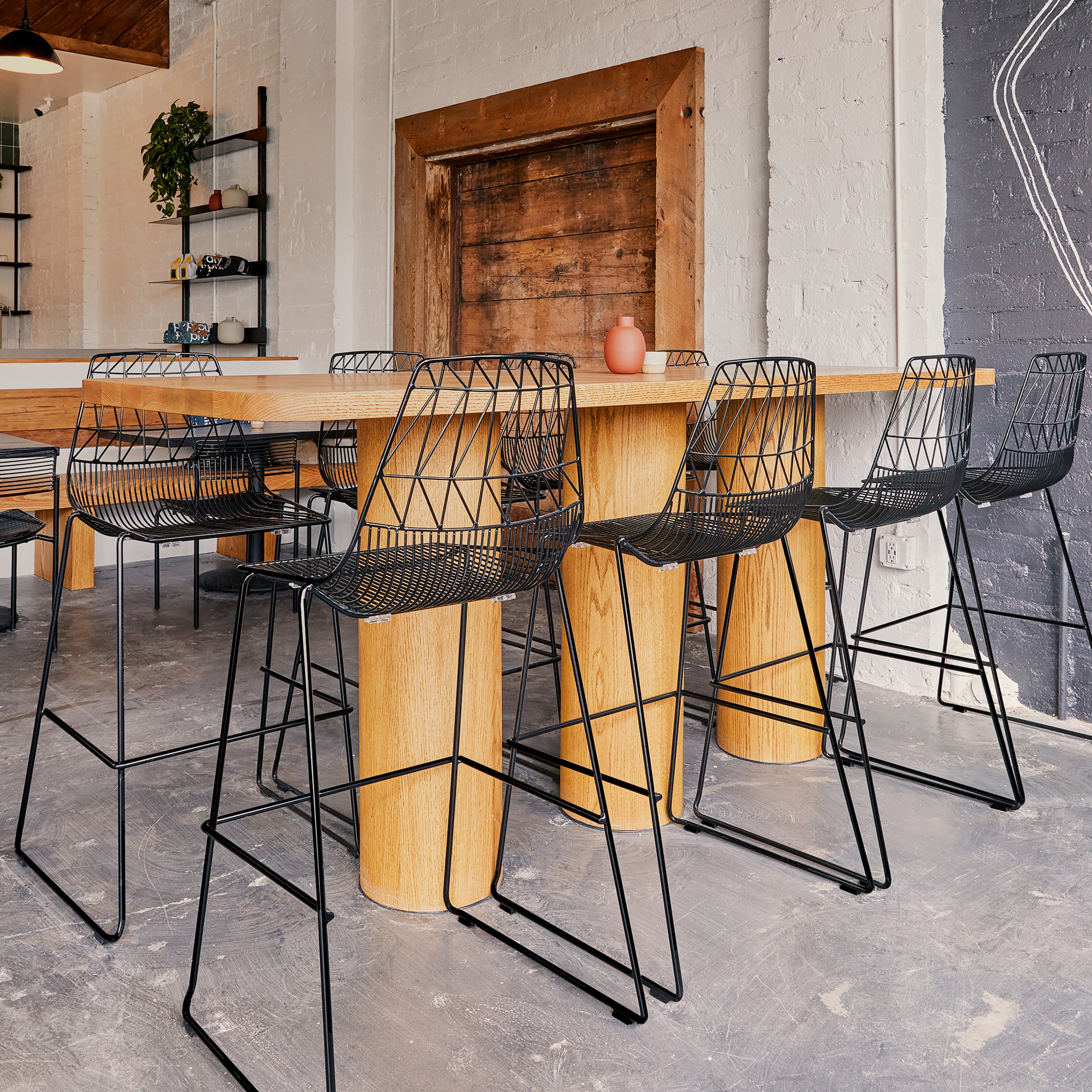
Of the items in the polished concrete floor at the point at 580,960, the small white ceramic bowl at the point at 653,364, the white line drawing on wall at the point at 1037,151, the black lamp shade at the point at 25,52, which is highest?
the black lamp shade at the point at 25,52

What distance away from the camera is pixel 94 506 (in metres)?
2.61

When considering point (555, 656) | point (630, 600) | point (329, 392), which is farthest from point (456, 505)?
point (555, 656)

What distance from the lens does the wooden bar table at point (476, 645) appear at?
205 centimetres

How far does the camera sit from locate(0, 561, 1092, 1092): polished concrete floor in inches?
67.3

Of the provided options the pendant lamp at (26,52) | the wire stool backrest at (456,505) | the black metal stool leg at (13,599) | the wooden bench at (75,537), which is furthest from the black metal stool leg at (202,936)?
the pendant lamp at (26,52)

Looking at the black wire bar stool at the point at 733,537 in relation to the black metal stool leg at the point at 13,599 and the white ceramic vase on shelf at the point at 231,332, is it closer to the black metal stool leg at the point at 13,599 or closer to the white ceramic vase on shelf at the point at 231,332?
the black metal stool leg at the point at 13,599

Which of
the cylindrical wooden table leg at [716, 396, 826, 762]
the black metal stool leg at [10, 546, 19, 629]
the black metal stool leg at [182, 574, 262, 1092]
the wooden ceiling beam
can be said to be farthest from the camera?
the wooden ceiling beam

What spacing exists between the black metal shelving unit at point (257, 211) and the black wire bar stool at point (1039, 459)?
4.38 metres

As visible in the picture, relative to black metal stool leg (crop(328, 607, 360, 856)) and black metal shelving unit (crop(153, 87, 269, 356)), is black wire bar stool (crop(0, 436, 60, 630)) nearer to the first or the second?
black metal stool leg (crop(328, 607, 360, 856))

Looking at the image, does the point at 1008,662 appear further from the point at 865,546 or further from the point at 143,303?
the point at 143,303

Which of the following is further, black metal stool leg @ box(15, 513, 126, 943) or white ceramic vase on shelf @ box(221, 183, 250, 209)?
white ceramic vase on shelf @ box(221, 183, 250, 209)

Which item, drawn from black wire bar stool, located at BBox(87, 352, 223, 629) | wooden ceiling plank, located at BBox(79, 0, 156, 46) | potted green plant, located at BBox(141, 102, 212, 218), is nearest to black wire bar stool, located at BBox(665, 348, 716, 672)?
black wire bar stool, located at BBox(87, 352, 223, 629)

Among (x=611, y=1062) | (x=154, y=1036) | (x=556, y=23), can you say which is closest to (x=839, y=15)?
(x=556, y=23)

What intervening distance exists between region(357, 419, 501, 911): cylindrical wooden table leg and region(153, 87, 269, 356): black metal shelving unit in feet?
15.1
